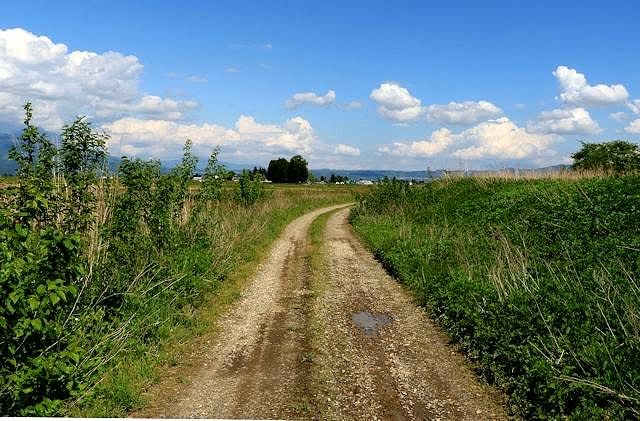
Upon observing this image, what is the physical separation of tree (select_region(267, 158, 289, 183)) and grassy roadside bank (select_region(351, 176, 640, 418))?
124m

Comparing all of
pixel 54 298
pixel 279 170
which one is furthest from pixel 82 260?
pixel 279 170

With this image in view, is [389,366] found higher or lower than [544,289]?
lower

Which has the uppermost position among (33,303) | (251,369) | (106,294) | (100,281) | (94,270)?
(33,303)

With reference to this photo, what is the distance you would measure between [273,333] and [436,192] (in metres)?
23.8

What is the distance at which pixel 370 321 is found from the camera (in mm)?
10977

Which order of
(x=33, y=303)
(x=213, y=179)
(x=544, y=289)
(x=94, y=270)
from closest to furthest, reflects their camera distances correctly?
(x=33, y=303) → (x=94, y=270) → (x=544, y=289) → (x=213, y=179)

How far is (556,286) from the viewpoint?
32.4ft

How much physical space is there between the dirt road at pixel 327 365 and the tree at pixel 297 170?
132932 millimetres

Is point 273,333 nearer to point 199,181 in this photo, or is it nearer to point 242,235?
point 199,181

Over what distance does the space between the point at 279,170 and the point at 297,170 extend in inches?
217

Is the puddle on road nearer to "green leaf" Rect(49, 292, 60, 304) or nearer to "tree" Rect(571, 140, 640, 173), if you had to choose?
"green leaf" Rect(49, 292, 60, 304)

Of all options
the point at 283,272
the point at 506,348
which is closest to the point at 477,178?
the point at 283,272

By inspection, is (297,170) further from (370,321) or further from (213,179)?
(370,321)

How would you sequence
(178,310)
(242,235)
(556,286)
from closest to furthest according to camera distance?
1. (556,286)
2. (178,310)
3. (242,235)
